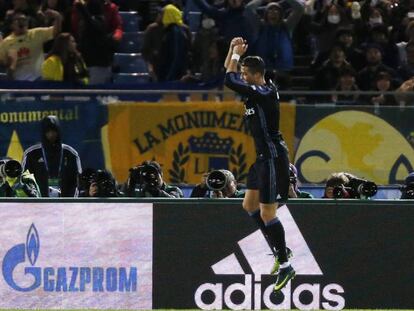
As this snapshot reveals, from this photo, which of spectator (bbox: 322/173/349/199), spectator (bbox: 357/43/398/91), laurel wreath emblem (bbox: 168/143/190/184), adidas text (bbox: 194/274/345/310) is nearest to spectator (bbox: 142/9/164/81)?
laurel wreath emblem (bbox: 168/143/190/184)

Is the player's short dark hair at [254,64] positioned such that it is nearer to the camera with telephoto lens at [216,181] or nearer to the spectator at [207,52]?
the camera with telephoto lens at [216,181]

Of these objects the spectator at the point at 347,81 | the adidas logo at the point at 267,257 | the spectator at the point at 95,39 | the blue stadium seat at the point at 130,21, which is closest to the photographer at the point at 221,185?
the adidas logo at the point at 267,257

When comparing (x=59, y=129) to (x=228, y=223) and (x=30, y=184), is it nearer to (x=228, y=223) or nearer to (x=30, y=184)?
(x=30, y=184)

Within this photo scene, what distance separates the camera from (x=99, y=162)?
15039 millimetres

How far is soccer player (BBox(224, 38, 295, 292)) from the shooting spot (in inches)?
433

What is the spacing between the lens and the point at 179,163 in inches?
595

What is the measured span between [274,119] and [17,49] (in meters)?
6.46

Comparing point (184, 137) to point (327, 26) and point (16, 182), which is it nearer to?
point (16, 182)

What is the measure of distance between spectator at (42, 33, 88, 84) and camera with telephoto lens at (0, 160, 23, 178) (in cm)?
324

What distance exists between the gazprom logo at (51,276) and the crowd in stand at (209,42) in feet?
14.5

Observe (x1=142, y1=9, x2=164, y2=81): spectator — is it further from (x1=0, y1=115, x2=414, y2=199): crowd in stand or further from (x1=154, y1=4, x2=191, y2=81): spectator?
(x1=0, y1=115, x2=414, y2=199): crowd in stand

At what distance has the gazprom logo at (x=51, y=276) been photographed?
12.3 meters

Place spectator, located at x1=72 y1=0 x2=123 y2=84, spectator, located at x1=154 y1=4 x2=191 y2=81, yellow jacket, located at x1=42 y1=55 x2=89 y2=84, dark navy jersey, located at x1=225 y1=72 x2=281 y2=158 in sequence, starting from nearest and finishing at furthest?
dark navy jersey, located at x1=225 y1=72 x2=281 y2=158, yellow jacket, located at x1=42 y1=55 x2=89 y2=84, spectator, located at x1=154 y1=4 x2=191 y2=81, spectator, located at x1=72 y1=0 x2=123 y2=84

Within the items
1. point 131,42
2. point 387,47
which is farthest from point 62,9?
point 387,47
